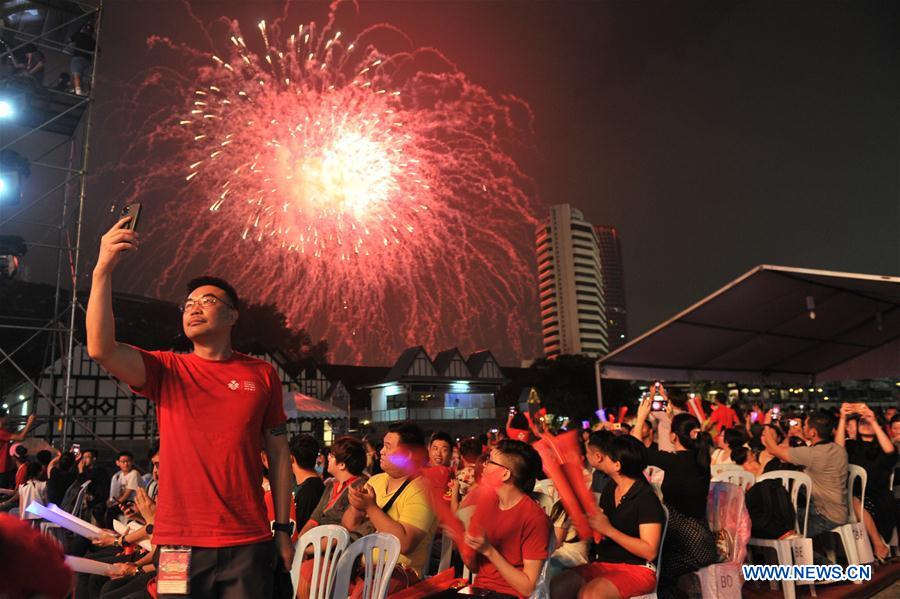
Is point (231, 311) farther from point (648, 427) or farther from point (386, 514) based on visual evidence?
point (648, 427)

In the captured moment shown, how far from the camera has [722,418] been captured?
8.14 m

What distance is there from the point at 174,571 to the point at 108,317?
0.82m

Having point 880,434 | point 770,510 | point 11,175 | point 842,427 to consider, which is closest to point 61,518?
point 770,510

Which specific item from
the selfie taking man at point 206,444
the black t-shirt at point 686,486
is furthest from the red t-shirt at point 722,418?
the selfie taking man at point 206,444

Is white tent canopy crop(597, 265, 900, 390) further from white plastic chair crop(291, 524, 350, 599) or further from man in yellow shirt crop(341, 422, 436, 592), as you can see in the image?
white plastic chair crop(291, 524, 350, 599)

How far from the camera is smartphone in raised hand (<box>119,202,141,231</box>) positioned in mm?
2018

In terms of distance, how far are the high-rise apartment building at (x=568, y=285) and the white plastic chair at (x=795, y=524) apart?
5041 inches

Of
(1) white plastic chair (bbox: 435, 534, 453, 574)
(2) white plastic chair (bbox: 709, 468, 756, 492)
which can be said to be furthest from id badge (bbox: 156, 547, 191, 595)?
(2) white plastic chair (bbox: 709, 468, 756, 492)

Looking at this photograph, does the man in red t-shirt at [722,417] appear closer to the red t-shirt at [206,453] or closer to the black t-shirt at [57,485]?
the red t-shirt at [206,453]

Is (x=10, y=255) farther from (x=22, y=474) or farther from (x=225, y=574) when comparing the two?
(x=225, y=574)

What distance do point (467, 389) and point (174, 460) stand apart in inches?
1572

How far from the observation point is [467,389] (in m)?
41.5

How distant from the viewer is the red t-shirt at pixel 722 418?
26.1 ft

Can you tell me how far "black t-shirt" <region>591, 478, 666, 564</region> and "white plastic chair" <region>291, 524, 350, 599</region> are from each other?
145 cm
